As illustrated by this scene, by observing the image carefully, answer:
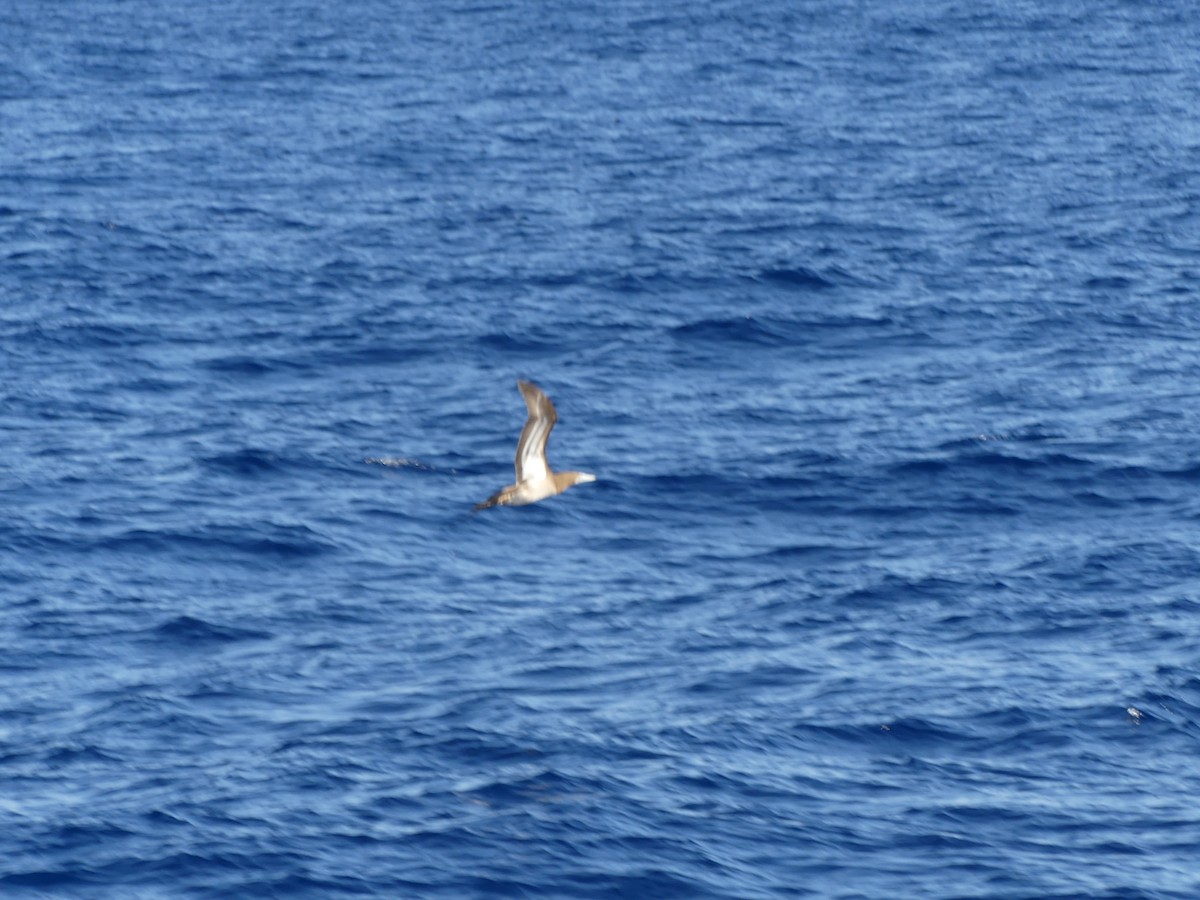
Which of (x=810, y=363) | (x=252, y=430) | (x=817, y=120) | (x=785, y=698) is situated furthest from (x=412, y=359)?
(x=817, y=120)

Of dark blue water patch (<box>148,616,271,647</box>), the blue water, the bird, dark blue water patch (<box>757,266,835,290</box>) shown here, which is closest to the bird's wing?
the bird

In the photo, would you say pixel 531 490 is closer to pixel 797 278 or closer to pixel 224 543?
pixel 224 543

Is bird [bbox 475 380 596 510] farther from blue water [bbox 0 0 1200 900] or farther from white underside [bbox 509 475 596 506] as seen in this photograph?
blue water [bbox 0 0 1200 900]

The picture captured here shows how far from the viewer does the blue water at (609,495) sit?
39875 millimetres

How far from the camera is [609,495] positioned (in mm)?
53781

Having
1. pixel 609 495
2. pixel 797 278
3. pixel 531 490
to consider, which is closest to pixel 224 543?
pixel 609 495

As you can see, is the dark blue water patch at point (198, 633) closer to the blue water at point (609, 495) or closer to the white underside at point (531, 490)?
the blue water at point (609, 495)

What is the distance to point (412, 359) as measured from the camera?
63594mm

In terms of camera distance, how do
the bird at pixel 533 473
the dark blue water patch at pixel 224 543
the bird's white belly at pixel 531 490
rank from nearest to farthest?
the bird at pixel 533 473, the bird's white belly at pixel 531 490, the dark blue water patch at pixel 224 543

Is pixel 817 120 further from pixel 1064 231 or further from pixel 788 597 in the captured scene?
pixel 788 597

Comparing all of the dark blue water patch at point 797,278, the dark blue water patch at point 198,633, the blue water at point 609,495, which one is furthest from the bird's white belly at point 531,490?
the dark blue water patch at point 797,278

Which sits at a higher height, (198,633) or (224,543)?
(224,543)

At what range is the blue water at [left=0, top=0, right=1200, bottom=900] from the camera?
3988cm

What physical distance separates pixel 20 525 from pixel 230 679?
961cm
